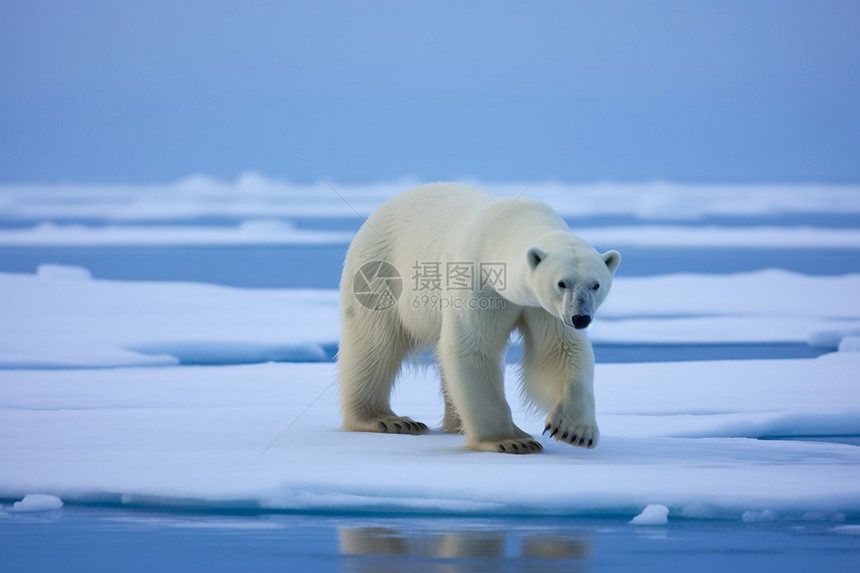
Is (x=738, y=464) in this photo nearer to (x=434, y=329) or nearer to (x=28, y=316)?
(x=434, y=329)

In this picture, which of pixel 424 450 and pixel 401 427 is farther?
pixel 401 427

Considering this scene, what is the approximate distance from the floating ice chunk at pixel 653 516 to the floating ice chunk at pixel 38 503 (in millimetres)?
1980

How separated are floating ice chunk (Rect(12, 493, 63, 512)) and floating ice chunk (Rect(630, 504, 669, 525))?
1980 millimetres

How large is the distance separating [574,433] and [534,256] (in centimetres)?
77

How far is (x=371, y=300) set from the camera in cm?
622

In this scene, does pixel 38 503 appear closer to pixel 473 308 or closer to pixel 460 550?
pixel 460 550

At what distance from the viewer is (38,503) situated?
464cm

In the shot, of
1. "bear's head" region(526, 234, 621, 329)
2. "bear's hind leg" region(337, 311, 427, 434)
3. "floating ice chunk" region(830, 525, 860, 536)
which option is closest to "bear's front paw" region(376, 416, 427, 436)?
"bear's hind leg" region(337, 311, 427, 434)

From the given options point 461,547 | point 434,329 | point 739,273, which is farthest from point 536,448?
point 739,273

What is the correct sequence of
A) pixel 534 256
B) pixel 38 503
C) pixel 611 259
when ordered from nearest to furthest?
pixel 38 503 < pixel 534 256 < pixel 611 259

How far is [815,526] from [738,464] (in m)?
0.78

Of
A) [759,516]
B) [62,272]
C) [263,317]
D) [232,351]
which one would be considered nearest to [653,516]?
[759,516]

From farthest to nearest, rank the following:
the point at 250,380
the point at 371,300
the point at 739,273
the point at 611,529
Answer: the point at 739,273, the point at 250,380, the point at 371,300, the point at 611,529

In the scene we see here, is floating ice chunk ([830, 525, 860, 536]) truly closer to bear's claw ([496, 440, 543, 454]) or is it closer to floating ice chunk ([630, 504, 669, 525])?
floating ice chunk ([630, 504, 669, 525])
